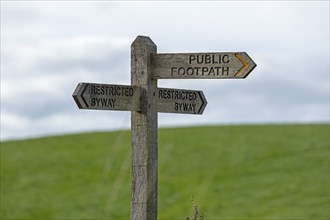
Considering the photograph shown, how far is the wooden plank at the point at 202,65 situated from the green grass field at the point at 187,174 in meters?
20.8

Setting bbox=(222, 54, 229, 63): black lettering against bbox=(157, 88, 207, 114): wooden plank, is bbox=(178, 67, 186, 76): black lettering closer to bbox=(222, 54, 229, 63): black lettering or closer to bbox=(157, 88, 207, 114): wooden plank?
bbox=(157, 88, 207, 114): wooden plank

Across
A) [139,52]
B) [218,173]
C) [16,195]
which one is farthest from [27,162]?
[139,52]

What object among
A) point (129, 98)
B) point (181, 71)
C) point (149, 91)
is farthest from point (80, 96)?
point (181, 71)

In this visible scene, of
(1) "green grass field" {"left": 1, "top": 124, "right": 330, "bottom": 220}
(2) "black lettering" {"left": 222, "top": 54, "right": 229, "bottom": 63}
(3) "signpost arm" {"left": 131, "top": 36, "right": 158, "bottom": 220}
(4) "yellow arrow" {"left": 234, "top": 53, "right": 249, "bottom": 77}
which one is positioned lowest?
(3) "signpost arm" {"left": 131, "top": 36, "right": 158, "bottom": 220}

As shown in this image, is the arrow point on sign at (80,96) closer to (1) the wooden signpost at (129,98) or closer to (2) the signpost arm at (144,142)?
(1) the wooden signpost at (129,98)

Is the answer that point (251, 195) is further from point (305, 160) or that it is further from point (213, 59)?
point (213, 59)

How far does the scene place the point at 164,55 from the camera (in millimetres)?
12586

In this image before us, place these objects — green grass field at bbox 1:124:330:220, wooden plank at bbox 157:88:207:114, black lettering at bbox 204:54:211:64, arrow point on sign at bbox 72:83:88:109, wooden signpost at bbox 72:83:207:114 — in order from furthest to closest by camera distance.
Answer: green grass field at bbox 1:124:330:220 < wooden plank at bbox 157:88:207:114 < black lettering at bbox 204:54:211:64 < wooden signpost at bbox 72:83:207:114 < arrow point on sign at bbox 72:83:88:109

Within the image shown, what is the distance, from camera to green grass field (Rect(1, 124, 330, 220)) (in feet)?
118

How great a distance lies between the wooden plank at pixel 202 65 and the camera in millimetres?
12117

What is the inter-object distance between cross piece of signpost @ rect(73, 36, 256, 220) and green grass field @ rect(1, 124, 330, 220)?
20.7m

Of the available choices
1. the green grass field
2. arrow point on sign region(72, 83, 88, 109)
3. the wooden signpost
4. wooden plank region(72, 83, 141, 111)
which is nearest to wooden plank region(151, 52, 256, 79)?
the wooden signpost

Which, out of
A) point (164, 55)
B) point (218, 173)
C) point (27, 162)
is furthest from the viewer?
point (27, 162)

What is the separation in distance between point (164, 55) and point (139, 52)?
12.7 inches
